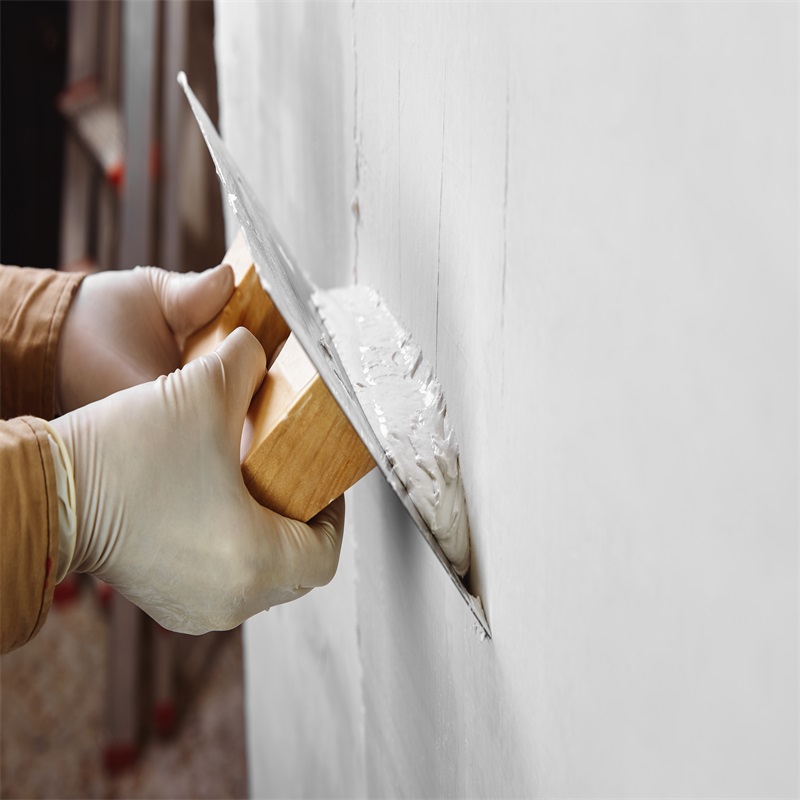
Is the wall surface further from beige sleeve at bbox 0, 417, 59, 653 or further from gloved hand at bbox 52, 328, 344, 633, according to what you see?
beige sleeve at bbox 0, 417, 59, 653

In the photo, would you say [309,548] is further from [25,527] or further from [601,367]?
[601,367]

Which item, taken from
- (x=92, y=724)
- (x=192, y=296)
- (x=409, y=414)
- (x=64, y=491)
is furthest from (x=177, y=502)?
(x=92, y=724)

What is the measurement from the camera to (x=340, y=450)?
2.06ft

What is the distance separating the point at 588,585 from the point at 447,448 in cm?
23

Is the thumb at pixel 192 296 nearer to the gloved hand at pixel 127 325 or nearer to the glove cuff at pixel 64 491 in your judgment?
the gloved hand at pixel 127 325

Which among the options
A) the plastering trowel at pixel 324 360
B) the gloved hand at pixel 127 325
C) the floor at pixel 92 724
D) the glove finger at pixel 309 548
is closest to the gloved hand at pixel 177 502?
the glove finger at pixel 309 548

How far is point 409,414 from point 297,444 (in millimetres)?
84

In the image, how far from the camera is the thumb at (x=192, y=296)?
87cm

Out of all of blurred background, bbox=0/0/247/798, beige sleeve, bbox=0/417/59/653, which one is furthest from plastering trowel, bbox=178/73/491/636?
blurred background, bbox=0/0/247/798

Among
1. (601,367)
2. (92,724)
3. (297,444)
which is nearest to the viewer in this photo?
(601,367)

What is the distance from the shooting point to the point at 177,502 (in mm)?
636

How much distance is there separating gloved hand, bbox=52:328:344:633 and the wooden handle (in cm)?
2

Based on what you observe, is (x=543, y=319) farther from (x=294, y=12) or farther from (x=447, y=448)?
(x=294, y=12)

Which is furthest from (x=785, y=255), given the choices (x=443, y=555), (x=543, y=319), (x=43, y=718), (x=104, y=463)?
(x=43, y=718)
